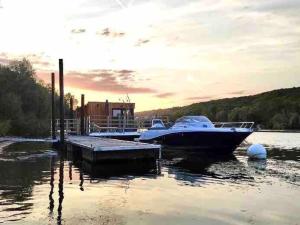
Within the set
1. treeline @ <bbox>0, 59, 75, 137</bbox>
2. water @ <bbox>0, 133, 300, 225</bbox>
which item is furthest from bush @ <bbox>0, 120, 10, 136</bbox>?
water @ <bbox>0, 133, 300, 225</bbox>

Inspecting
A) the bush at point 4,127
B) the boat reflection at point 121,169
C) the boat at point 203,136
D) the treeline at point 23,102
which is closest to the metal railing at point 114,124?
A: the bush at point 4,127

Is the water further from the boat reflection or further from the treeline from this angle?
the treeline

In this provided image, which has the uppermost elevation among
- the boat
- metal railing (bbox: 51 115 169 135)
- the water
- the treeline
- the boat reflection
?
the treeline

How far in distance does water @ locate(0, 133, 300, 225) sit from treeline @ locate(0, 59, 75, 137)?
3897 centimetres

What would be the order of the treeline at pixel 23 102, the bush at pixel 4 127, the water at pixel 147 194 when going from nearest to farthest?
the water at pixel 147 194 < the bush at pixel 4 127 < the treeline at pixel 23 102

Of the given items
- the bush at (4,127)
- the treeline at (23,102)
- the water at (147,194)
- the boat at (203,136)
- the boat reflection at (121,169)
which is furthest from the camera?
the treeline at (23,102)

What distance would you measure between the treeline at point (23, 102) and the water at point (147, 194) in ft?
128

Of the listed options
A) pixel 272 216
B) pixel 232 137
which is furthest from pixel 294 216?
pixel 232 137

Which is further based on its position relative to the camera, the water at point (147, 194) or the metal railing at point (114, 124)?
the metal railing at point (114, 124)

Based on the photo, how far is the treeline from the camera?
62.3 m

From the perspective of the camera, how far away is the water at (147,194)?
486 inches

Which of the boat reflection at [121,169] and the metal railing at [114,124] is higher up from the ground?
the metal railing at [114,124]

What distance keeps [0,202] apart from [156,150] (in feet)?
40.9

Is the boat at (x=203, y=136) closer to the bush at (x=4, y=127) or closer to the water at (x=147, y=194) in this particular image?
the water at (x=147, y=194)
